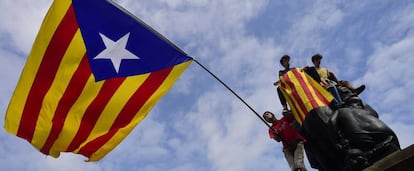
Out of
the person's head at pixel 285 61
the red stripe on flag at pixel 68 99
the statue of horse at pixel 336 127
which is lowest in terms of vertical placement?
the red stripe on flag at pixel 68 99

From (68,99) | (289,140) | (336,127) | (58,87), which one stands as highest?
(289,140)

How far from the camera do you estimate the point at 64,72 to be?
784cm

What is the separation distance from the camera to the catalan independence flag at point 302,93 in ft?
19.3

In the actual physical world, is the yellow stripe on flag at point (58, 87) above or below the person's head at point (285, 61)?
below

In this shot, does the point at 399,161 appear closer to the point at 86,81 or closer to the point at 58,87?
the point at 86,81

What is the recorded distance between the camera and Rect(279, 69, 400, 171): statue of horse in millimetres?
5121

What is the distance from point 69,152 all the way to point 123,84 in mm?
1336

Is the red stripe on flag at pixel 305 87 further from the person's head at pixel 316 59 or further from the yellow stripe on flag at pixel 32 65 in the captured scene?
the yellow stripe on flag at pixel 32 65

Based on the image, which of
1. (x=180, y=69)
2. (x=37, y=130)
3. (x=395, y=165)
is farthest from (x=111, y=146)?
(x=395, y=165)

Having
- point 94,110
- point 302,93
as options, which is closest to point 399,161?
point 302,93

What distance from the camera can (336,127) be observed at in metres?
5.44

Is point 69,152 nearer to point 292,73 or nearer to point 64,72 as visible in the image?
point 64,72

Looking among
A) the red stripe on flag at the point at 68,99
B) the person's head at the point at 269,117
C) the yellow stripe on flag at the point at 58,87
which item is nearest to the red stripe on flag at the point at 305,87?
the person's head at the point at 269,117

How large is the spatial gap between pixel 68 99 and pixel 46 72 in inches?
21.5
